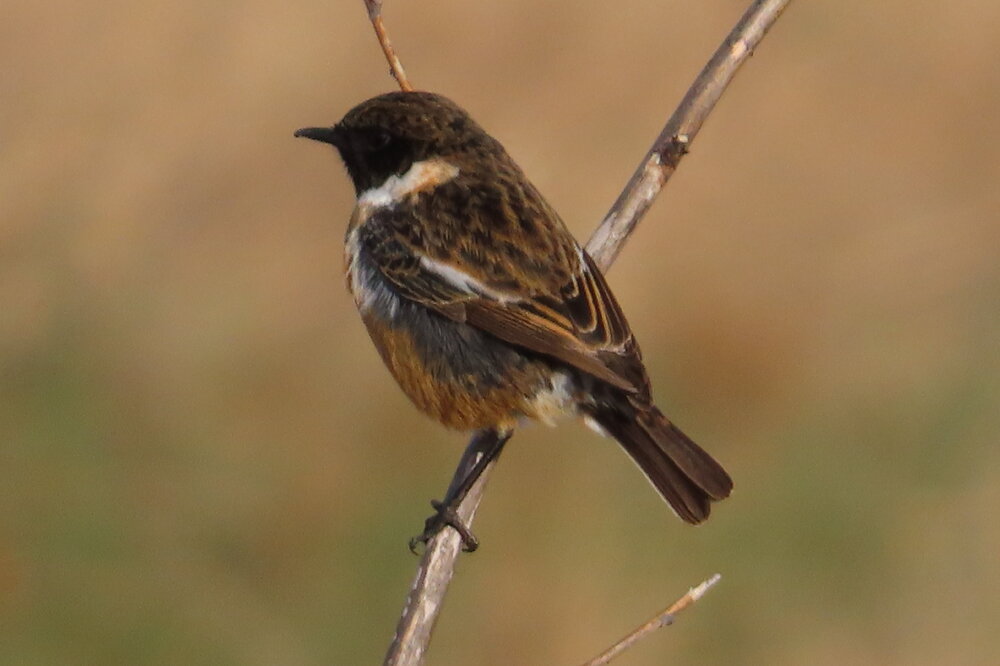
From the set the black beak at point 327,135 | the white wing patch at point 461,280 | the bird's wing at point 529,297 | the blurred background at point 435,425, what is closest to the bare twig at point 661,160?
the bird's wing at point 529,297

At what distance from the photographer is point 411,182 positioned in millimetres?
5820

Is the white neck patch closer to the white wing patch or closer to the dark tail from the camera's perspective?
the white wing patch

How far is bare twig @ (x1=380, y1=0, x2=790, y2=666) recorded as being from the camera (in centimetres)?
498

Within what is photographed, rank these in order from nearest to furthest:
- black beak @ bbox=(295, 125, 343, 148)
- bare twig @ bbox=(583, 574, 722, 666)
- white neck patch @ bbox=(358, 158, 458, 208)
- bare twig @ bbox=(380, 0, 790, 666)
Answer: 1. bare twig @ bbox=(583, 574, 722, 666)
2. bare twig @ bbox=(380, 0, 790, 666)
3. white neck patch @ bbox=(358, 158, 458, 208)
4. black beak @ bbox=(295, 125, 343, 148)

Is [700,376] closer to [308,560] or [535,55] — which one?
[308,560]

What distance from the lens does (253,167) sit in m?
10.8

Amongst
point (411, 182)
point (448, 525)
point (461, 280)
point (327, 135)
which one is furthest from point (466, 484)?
point (327, 135)

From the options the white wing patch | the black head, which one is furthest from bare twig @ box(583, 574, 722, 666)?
the black head

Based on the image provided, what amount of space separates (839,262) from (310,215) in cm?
352

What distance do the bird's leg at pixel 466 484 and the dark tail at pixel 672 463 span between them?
1.43 ft

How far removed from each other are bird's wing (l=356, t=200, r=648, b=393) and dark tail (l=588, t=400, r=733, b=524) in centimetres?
14

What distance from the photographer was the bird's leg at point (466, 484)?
518 cm

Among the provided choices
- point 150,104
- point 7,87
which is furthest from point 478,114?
point 7,87

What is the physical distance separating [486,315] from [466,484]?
545 millimetres
